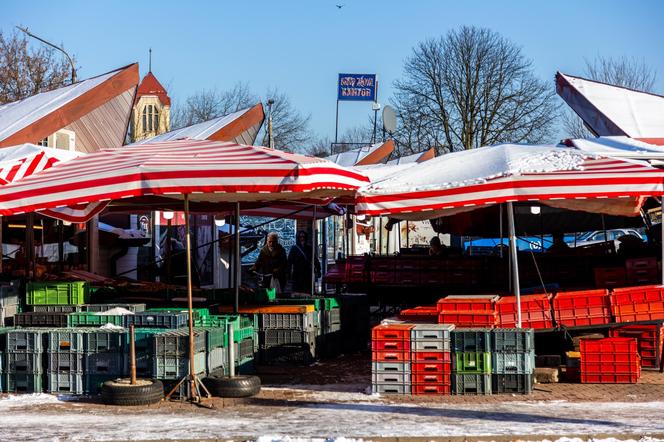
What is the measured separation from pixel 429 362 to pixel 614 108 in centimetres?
1097

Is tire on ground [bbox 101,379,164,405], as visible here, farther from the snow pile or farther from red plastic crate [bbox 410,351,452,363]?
red plastic crate [bbox 410,351,452,363]

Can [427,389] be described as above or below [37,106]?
below

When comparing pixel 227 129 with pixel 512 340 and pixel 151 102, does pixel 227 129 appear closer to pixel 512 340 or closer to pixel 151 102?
pixel 512 340

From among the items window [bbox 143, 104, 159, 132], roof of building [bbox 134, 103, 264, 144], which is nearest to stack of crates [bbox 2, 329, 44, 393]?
roof of building [bbox 134, 103, 264, 144]

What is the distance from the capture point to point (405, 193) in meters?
12.7

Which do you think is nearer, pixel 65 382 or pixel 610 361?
pixel 65 382

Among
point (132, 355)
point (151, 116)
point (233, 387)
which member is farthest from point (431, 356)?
point (151, 116)

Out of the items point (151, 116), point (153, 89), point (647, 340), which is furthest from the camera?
point (153, 89)

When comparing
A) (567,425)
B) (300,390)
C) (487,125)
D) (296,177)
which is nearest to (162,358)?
(300,390)

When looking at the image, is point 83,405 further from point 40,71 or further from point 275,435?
point 40,71

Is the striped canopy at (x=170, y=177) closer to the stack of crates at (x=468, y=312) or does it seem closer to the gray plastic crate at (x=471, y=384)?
the stack of crates at (x=468, y=312)

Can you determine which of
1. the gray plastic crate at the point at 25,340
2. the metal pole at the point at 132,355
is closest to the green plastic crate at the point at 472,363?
the metal pole at the point at 132,355

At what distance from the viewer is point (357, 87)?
43.2 metres

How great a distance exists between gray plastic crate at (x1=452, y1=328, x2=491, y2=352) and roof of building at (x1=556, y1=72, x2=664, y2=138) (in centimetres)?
807
